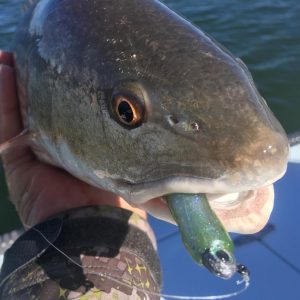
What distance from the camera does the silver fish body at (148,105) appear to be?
1503mm

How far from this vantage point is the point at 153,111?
64.4 inches

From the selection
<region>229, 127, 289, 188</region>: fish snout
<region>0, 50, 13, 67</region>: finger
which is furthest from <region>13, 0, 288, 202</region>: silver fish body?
<region>0, 50, 13, 67</region>: finger

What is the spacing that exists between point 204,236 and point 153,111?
0.46m

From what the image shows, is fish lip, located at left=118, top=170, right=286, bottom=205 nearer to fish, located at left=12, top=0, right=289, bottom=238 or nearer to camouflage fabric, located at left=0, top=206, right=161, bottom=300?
fish, located at left=12, top=0, right=289, bottom=238

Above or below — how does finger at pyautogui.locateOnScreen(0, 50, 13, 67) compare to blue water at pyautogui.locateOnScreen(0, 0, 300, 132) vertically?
above

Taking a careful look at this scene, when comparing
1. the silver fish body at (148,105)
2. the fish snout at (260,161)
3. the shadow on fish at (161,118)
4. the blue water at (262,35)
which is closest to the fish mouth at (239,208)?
the shadow on fish at (161,118)

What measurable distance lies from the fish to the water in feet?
14.9

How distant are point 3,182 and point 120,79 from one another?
13.8 feet

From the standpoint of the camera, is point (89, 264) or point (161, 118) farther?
point (89, 264)

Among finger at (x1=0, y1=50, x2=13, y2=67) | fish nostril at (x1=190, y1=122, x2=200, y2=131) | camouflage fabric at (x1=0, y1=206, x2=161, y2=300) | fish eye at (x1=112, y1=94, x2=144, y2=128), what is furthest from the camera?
finger at (x1=0, y1=50, x2=13, y2=67)

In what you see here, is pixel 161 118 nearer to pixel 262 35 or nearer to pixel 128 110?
pixel 128 110

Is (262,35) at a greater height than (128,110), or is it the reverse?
(128,110)

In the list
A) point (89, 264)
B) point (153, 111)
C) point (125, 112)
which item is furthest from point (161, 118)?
point (89, 264)

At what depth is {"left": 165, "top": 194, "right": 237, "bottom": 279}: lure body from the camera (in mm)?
1420
